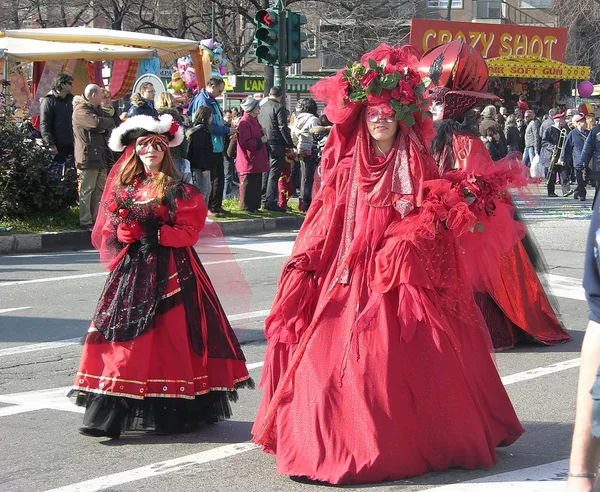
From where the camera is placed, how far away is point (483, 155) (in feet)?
22.2

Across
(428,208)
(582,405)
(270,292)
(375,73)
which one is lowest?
(270,292)

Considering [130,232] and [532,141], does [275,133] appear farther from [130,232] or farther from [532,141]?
[532,141]

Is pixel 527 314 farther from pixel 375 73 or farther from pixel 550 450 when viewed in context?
pixel 375 73

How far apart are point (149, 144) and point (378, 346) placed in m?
1.83

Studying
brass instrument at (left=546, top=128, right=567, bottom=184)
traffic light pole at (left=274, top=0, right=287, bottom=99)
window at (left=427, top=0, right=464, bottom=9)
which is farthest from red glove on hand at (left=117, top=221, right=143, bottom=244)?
window at (left=427, top=0, right=464, bottom=9)

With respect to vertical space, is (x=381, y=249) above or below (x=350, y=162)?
below

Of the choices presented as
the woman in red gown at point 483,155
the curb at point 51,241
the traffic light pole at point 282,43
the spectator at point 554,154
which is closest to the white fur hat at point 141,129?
the woman in red gown at point 483,155

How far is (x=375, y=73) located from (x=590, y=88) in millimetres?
32329

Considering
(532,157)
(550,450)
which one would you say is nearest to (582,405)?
(550,450)

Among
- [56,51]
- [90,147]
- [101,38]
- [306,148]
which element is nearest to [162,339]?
[90,147]

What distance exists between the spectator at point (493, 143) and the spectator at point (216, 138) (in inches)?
142

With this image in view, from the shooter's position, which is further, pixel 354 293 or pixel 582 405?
pixel 354 293

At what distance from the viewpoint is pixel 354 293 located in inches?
182

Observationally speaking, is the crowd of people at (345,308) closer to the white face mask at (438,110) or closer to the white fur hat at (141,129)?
the white fur hat at (141,129)
